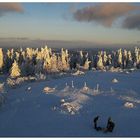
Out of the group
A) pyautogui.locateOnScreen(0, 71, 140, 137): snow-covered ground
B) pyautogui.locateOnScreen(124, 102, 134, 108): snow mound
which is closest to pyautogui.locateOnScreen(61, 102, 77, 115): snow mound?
pyautogui.locateOnScreen(0, 71, 140, 137): snow-covered ground

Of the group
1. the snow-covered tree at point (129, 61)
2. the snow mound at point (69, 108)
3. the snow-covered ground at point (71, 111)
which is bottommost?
the snow-covered tree at point (129, 61)

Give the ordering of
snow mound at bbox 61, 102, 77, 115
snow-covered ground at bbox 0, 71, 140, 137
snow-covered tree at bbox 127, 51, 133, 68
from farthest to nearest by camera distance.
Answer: snow-covered tree at bbox 127, 51, 133, 68 → snow mound at bbox 61, 102, 77, 115 → snow-covered ground at bbox 0, 71, 140, 137

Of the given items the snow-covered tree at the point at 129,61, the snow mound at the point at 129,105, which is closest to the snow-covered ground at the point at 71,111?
the snow mound at the point at 129,105

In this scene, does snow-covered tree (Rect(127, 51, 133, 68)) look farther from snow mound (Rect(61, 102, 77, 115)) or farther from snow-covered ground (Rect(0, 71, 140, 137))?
snow mound (Rect(61, 102, 77, 115))

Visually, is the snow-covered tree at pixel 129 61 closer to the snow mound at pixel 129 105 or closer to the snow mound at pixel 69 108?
the snow mound at pixel 129 105

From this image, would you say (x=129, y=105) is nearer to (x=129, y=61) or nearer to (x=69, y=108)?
A: (x=69, y=108)

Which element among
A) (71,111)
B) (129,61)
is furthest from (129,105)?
(129,61)

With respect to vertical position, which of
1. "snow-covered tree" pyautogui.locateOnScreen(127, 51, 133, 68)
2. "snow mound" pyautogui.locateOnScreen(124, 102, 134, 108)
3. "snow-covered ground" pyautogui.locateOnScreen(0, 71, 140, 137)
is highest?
"snow mound" pyautogui.locateOnScreen(124, 102, 134, 108)

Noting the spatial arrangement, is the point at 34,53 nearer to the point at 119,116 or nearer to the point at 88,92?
the point at 88,92
